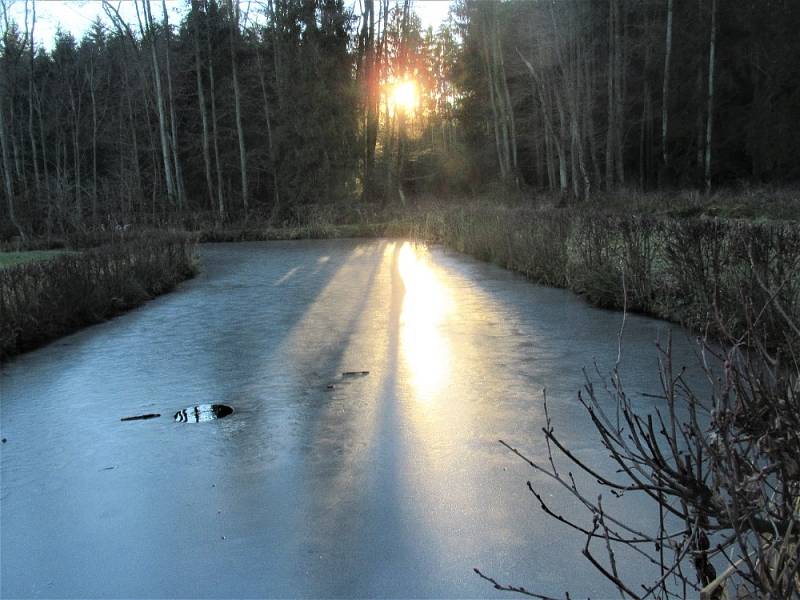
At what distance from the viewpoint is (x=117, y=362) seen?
6.28m

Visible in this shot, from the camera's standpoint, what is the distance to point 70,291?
811 cm

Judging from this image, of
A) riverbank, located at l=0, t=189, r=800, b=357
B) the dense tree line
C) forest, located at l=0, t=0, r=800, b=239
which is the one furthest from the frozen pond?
the dense tree line

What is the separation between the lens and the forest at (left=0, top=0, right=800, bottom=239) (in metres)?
22.9

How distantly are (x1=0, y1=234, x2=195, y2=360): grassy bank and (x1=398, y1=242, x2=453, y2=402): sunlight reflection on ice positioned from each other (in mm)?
3749

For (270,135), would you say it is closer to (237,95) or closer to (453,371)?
(237,95)

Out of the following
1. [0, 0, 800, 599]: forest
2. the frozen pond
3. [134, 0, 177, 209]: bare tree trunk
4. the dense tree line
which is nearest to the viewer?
[0, 0, 800, 599]: forest

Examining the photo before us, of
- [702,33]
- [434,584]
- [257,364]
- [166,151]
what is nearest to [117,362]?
[257,364]

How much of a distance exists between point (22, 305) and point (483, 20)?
23.9 meters

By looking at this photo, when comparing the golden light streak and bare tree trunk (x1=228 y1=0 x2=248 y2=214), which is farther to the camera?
the golden light streak

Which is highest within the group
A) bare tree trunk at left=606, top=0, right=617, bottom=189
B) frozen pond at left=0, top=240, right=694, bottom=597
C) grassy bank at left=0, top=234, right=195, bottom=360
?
bare tree trunk at left=606, top=0, right=617, bottom=189

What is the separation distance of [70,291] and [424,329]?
420cm

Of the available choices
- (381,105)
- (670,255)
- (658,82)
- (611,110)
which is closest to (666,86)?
(611,110)

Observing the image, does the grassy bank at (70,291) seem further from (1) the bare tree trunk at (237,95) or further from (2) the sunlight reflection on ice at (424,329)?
(1) the bare tree trunk at (237,95)

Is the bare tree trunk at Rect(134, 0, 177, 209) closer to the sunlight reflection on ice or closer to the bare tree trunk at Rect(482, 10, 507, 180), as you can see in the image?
the bare tree trunk at Rect(482, 10, 507, 180)
